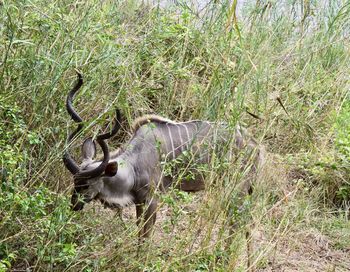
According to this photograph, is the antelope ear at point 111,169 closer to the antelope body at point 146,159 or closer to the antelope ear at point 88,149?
the antelope body at point 146,159

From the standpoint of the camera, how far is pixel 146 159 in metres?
4.45

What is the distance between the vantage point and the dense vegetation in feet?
11.5

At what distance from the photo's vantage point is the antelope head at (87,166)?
12.2ft

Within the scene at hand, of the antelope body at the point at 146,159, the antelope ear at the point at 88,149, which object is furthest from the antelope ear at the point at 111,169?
the antelope ear at the point at 88,149

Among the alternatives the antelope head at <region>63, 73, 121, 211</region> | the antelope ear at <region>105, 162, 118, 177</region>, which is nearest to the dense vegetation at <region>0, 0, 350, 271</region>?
the antelope head at <region>63, 73, 121, 211</region>

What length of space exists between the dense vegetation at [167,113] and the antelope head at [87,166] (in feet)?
0.27

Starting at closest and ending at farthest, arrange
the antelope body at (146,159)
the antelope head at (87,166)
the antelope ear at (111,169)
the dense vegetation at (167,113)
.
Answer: the dense vegetation at (167,113) → the antelope head at (87,166) → the antelope body at (146,159) → the antelope ear at (111,169)

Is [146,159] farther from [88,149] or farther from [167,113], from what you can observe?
[167,113]

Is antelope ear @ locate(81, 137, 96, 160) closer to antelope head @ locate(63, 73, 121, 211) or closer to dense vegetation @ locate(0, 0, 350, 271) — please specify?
antelope head @ locate(63, 73, 121, 211)

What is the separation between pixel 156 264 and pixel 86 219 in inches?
23.9

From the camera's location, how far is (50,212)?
368 centimetres

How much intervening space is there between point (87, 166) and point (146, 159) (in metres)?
0.55

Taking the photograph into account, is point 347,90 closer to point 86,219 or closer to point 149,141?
point 149,141

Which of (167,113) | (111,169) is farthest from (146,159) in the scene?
(167,113)
